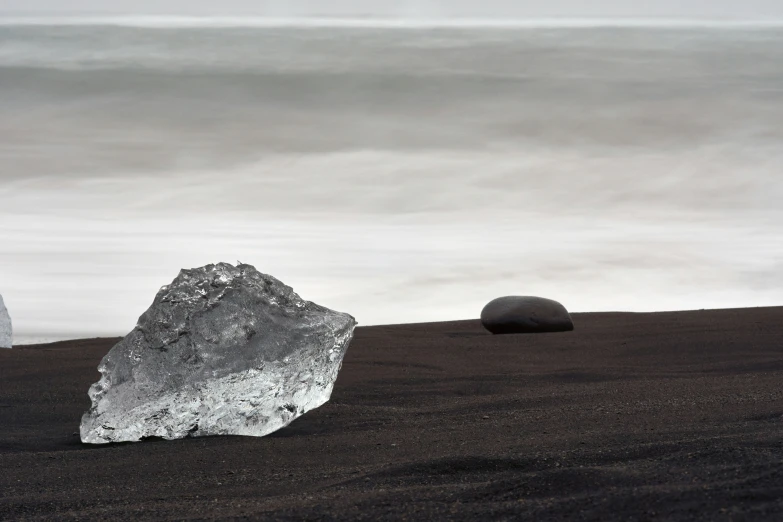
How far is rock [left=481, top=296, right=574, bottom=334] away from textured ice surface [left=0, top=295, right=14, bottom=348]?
224 inches

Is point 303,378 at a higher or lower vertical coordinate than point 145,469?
higher

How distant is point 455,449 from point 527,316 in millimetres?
6983

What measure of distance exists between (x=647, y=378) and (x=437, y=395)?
175cm

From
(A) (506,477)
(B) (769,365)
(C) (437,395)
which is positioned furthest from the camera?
(B) (769,365)

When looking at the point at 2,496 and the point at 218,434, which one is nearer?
the point at 2,496

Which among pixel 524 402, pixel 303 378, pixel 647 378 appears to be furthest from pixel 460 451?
pixel 647 378

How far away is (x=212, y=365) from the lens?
16.7ft

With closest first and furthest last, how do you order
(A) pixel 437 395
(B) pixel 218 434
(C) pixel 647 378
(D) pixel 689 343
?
(B) pixel 218 434 → (A) pixel 437 395 → (C) pixel 647 378 → (D) pixel 689 343

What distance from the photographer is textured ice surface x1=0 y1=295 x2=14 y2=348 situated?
32.5 ft

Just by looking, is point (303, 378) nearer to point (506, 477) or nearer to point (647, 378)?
point (506, 477)

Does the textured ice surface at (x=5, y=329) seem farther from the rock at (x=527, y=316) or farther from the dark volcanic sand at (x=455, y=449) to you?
the rock at (x=527, y=316)

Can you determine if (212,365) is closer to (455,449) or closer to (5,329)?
(455,449)

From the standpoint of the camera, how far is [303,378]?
5.25m

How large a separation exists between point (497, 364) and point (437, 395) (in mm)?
1830
